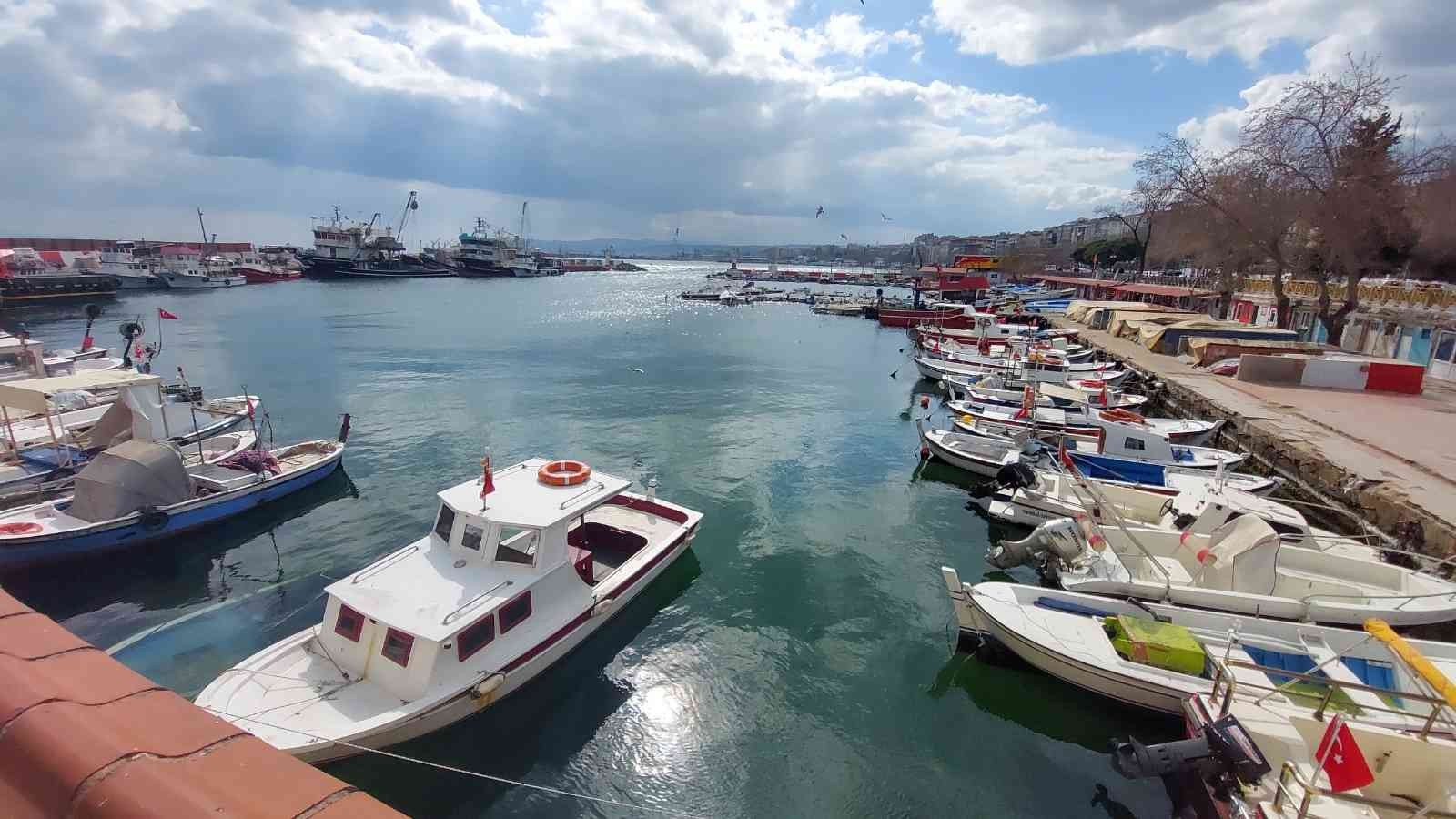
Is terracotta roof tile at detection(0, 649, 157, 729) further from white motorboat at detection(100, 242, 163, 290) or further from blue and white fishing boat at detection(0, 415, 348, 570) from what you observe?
white motorboat at detection(100, 242, 163, 290)

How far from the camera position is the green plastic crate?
11.0 m

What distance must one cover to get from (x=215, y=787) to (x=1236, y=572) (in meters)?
16.5

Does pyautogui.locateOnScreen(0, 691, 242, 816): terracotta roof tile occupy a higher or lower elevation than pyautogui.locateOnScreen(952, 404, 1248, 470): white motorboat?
higher

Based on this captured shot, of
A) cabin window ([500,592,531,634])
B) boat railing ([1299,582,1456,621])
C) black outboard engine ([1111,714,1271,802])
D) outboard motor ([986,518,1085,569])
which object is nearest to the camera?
black outboard engine ([1111,714,1271,802])

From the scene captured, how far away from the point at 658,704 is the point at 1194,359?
123 ft

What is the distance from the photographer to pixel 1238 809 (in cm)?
807

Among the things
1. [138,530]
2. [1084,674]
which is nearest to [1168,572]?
[1084,674]

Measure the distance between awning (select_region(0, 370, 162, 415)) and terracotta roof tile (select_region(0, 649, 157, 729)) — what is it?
21234 millimetres

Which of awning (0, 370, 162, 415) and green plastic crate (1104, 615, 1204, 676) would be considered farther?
awning (0, 370, 162, 415)

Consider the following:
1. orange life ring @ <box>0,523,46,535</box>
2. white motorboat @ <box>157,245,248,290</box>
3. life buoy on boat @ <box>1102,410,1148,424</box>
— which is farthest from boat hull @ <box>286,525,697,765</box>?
white motorboat @ <box>157,245,248,290</box>

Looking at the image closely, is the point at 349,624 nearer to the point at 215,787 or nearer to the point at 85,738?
the point at 85,738

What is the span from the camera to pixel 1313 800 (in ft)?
Result: 26.7

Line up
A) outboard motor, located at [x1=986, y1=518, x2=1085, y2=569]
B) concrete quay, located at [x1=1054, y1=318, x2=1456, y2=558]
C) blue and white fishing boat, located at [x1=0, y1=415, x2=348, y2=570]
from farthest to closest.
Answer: concrete quay, located at [x1=1054, y1=318, x2=1456, y2=558]
blue and white fishing boat, located at [x1=0, y1=415, x2=348, y2=570]
outboard motor, located at [x1=986, y1=518, x2=1085, y2=569]

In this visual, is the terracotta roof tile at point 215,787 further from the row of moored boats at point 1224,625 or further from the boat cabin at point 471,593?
the row of moored boats at point 1224,625
